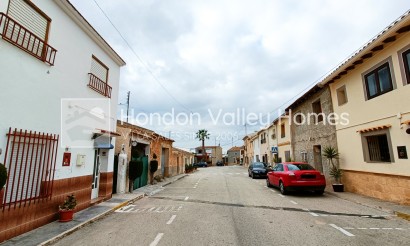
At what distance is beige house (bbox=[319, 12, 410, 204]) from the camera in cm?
798

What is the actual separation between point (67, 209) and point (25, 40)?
4.82 m

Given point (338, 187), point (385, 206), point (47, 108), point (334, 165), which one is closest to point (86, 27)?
point (47, 108)

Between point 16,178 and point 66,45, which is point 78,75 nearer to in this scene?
point 66,45

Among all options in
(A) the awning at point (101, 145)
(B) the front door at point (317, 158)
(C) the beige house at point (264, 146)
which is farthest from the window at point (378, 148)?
(C) the beige house at point (264, 146)

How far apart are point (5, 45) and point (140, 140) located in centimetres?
1003

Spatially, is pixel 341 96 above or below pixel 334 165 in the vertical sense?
above

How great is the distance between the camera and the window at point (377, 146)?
8.93 m

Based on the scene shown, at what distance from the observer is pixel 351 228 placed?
5.59 m

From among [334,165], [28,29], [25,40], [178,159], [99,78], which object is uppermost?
[99,78]

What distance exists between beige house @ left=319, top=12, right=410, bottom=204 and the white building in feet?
36.0

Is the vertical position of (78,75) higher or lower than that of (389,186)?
higher

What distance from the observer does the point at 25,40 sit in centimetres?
579

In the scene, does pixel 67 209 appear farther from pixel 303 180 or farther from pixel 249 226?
pixel 303 180

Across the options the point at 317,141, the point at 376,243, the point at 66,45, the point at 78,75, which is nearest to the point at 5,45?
the point at 66,45
